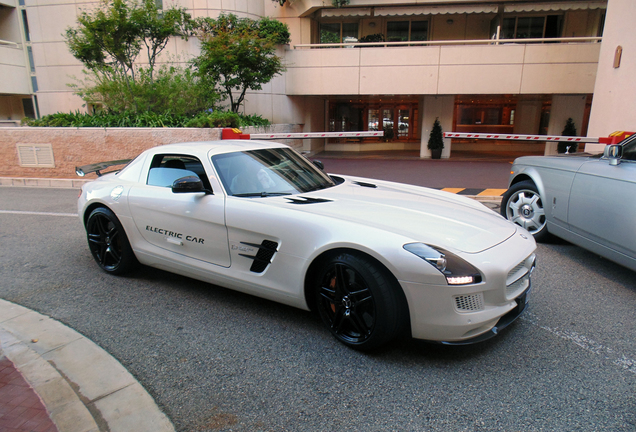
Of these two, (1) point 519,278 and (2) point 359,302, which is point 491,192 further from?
(2) point 359,302

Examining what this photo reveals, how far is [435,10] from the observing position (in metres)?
17.2

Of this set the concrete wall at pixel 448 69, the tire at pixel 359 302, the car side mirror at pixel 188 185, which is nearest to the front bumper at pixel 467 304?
the tire at pixel 359 302

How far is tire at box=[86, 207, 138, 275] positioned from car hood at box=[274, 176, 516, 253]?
194 centimetres

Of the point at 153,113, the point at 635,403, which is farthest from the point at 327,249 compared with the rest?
the point at 153,113

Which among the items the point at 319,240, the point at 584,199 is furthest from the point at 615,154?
the point at 319,240

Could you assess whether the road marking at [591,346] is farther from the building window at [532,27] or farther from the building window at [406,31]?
the building window at [532,27]

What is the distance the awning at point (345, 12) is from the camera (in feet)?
57.4

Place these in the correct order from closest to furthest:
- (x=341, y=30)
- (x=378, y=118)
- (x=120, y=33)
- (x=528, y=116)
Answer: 1. (x=120, y=33)
2. (x=341, y=30)
3. (x=528, y=116)
4. (x=378, y=118)

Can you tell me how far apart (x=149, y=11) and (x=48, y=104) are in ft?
31.3

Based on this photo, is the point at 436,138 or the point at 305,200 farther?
the point at 436,138

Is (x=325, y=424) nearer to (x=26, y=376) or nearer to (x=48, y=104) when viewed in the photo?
(x=26, y=376)

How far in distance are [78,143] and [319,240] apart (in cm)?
1102

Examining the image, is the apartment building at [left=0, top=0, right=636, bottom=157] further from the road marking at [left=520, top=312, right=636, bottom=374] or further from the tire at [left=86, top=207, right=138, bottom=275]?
the tire at [left=86, top=207, right=138, bottom=275]

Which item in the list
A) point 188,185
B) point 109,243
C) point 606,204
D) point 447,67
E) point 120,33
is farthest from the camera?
point 447,67
